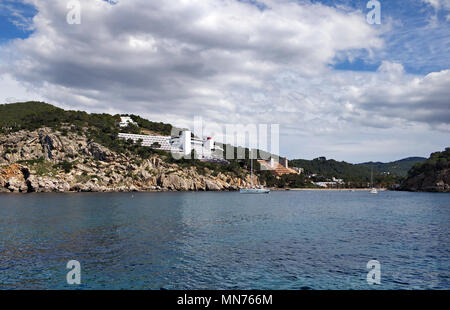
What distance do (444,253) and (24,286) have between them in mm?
32863

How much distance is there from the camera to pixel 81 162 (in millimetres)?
146250

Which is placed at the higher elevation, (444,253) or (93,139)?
(93,139)

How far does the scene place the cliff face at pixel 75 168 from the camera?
421ft

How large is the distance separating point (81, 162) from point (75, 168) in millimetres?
7175

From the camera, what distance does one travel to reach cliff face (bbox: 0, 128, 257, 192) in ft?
421

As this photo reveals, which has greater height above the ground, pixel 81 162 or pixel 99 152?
pixel 99 152

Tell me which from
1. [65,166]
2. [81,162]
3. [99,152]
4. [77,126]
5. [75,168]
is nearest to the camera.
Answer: [65,166]

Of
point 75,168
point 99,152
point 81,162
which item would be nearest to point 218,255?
point 75,168

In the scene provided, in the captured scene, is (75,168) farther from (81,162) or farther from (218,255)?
(218,255)

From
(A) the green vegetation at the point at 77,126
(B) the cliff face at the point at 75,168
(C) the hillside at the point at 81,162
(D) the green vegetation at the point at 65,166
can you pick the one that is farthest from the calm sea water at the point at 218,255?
(A) the green vegetation at the point at 77,126

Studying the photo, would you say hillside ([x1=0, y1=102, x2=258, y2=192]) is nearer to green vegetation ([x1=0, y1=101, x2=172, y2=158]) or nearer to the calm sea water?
green vegetation ([x1=0, y1=101, x2=172, y2=158])
